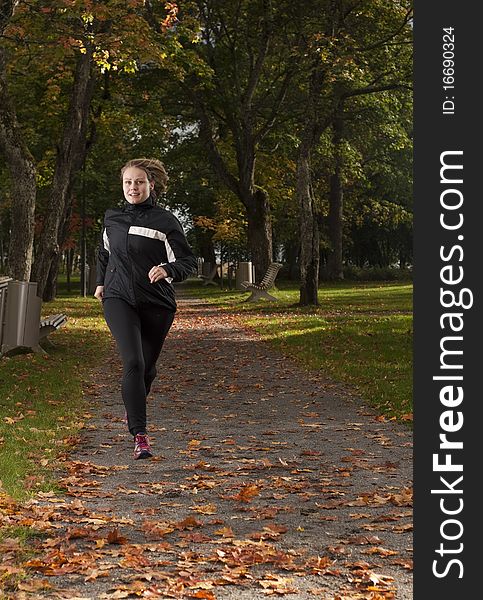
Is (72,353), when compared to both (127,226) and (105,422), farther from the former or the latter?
(127,226)

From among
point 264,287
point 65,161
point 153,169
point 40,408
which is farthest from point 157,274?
point 264,287

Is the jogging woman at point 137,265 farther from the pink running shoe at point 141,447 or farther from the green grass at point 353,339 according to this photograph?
the green grass at point 353,339

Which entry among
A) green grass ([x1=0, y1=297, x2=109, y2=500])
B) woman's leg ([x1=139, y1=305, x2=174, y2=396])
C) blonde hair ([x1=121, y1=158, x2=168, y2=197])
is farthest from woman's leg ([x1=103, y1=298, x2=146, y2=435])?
blonde hair ([x1=121, y1=158, x2=168, y2=197])

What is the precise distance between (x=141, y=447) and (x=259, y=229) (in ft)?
102

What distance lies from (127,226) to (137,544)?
2.93 m

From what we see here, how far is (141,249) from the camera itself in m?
8.66

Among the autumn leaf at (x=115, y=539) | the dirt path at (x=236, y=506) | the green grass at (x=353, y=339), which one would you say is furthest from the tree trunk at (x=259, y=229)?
the autumn leaf at (x=115, y=539)

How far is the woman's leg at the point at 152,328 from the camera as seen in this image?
29.3 ft

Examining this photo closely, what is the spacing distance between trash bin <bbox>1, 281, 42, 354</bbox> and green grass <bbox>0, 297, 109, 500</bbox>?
23cm

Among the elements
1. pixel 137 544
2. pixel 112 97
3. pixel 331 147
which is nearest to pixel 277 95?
pixel 331 147

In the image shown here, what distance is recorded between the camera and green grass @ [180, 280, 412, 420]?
13.9 metres

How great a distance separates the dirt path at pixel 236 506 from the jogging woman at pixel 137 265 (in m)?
0.79

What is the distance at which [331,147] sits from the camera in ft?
131

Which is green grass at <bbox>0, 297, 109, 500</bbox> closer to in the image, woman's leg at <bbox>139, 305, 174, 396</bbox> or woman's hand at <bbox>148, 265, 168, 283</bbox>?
woman's leg at <bbox>139, 305, 174, 396</bbox>
